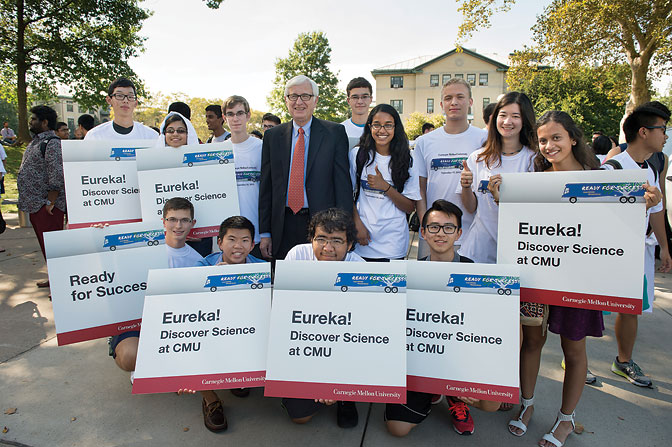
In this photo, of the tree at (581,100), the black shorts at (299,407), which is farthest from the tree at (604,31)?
the tree at (581,100)

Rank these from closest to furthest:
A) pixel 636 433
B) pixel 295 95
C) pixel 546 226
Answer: pixel 546 226 < pixel 636 433 < pixel 295 95

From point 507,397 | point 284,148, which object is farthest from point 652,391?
point 284,148

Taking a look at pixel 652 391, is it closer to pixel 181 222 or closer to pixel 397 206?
pixel 397 206

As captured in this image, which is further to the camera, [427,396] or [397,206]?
[397,206]

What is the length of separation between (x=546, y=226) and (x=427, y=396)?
1255mm

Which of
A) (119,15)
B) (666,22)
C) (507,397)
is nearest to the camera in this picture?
(507,397)

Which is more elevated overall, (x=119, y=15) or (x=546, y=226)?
(x=119, y=15)

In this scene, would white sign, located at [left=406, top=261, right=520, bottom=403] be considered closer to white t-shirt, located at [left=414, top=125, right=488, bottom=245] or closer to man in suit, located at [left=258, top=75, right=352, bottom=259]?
white t-shirt, located at [left=414, top=125, right=488, bottom=245]

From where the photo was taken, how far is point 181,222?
9.78 ft

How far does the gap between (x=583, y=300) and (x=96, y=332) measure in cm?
296

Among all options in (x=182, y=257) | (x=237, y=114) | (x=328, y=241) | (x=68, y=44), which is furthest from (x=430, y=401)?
(x=68, y=44)

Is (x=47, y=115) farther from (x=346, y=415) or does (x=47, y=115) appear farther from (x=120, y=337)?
(x=346, y=415)

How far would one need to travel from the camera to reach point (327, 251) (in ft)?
8.46

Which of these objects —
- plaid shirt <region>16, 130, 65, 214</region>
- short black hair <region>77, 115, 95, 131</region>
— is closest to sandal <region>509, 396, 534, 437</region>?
plaid shirt <region>16, 130, 65, 214</region>
